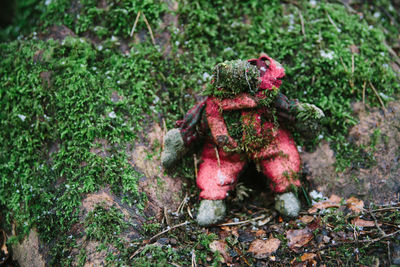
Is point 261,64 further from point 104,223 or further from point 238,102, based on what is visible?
point 104,223

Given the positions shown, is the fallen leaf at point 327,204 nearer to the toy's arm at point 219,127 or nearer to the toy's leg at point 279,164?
the toy's leg at point 279,164

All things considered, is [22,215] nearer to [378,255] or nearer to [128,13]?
[128,13]

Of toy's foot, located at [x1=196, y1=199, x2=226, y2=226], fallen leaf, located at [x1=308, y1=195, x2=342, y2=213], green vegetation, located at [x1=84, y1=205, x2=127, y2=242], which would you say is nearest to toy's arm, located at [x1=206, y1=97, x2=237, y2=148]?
toy's foot, located at [x1=196, y1=199, x2=226, y2=226]

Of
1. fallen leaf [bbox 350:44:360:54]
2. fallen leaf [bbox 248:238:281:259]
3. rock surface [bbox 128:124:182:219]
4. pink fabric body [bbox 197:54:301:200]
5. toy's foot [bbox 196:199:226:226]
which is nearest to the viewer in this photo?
fallen leaf [bbox 248:238:281:259]

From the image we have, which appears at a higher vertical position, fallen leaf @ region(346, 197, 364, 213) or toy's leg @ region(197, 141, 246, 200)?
toy's leg @ region(197, 141, 246, 200)

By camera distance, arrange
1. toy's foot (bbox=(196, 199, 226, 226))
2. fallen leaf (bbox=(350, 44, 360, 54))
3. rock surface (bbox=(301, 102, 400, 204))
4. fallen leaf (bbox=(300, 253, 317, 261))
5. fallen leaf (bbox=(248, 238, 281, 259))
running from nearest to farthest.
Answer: fallen leaf (bbox=(300, 253, 317, 261))
fallen leaf (bbox=(248, 238, 281, 259))
toy's foot (bbox=(196, 199, 226, 226))
rock surface (bbox=(301, 102, 400, 204))
fallen leaf (bbox=(350, 44, 360, 54))

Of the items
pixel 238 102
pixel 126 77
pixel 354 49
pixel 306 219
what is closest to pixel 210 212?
pixel 306 219

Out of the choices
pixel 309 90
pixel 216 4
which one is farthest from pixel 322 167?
pixel 216 4

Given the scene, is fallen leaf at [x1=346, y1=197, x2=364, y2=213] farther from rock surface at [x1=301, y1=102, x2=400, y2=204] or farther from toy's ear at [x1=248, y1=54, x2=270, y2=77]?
toy's ear at [x1=248, y1=54, x2=270, y2=77]
